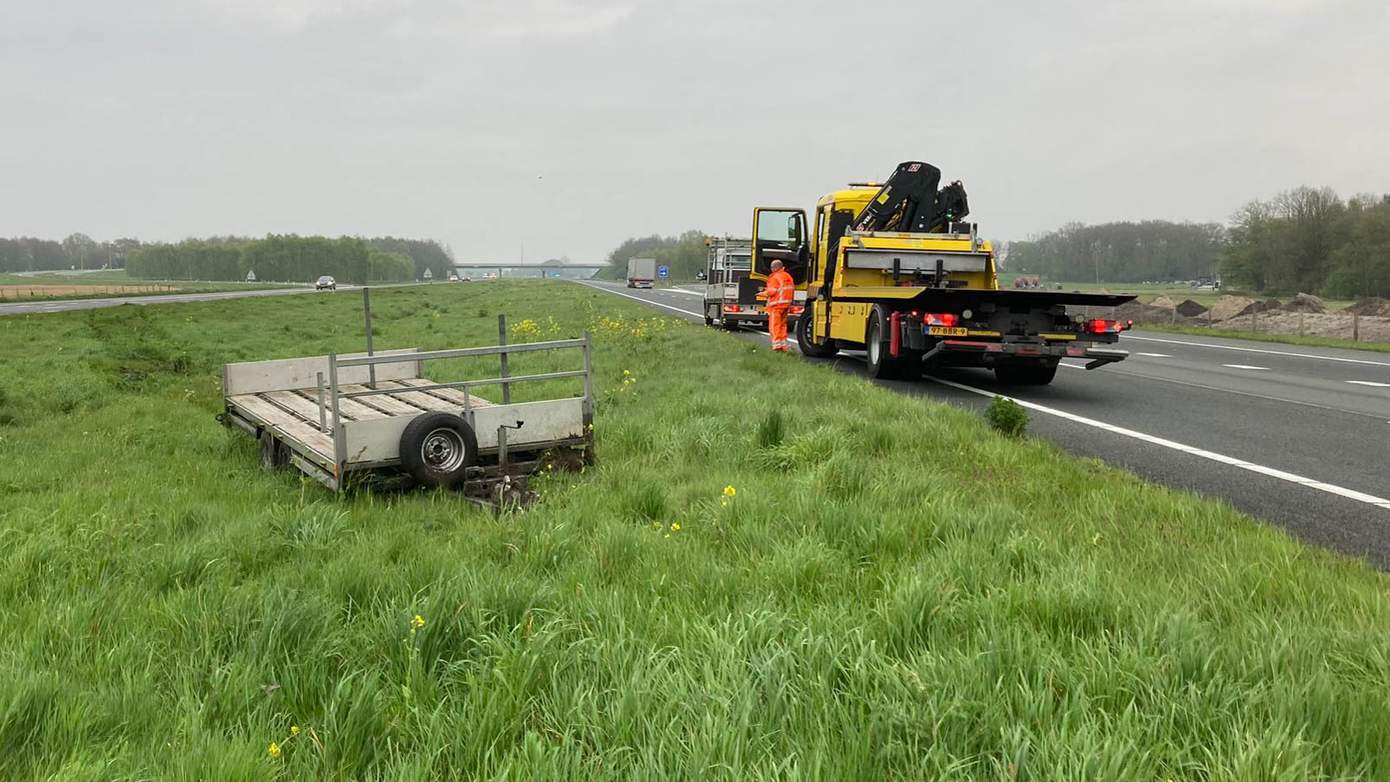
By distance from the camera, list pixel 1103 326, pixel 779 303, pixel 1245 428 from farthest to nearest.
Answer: pixel 779 303
pixel 1103 326
pixel 1245 428

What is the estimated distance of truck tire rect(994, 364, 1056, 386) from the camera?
10.9 metres

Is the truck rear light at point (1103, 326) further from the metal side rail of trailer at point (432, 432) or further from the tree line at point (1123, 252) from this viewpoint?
the tree line at point (1123, 252)

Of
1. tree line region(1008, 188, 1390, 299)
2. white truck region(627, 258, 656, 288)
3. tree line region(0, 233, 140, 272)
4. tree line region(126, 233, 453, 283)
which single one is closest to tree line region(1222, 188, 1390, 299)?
tree line region(1008, 188, 1390, 299)

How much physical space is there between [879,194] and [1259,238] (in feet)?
191

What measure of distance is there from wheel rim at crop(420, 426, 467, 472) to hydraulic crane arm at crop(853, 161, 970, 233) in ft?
34.0

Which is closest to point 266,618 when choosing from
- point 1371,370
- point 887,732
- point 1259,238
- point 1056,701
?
point 887,732

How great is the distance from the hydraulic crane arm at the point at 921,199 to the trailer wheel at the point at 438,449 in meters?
10.3

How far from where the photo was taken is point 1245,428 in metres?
7.55

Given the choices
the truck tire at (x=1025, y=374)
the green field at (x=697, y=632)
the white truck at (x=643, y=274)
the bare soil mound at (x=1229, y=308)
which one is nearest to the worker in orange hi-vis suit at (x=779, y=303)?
the truck tire at (x=1025, y=374)

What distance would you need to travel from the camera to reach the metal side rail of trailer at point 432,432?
4.98m

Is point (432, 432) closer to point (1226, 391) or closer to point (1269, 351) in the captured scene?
point (1226, 391)

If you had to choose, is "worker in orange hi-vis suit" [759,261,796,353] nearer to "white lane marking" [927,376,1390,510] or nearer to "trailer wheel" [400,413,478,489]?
"white lane marking" [927,376,1390,510]

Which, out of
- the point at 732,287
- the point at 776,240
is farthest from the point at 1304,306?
the point at 732,287

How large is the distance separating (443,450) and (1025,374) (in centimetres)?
869
